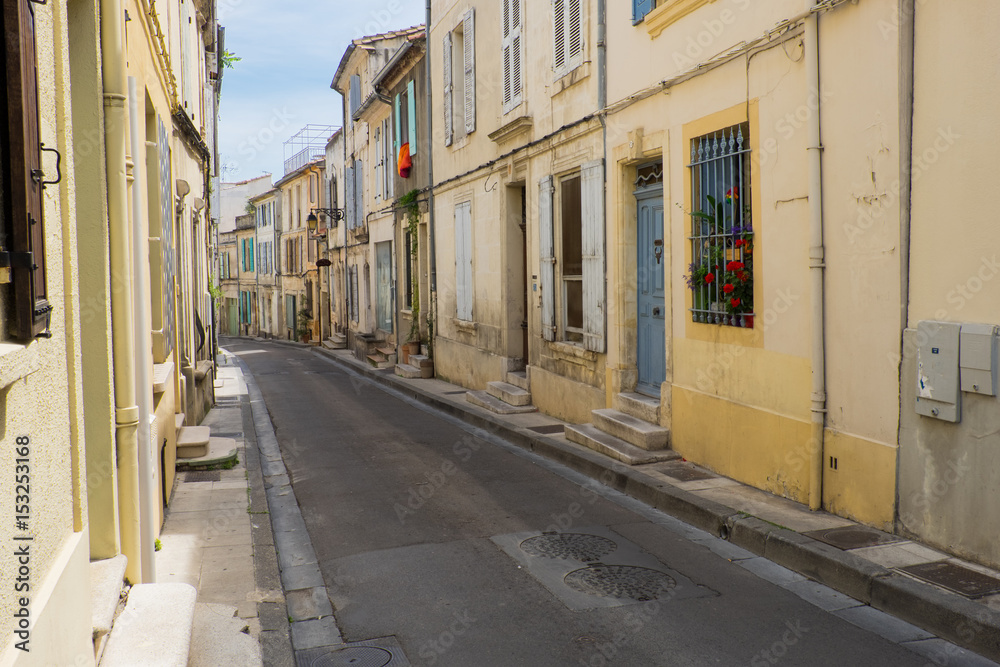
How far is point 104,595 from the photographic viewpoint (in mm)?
3635

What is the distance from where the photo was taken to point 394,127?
20.9m

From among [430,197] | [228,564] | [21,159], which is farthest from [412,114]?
[21,159]

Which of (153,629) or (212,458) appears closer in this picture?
(153,629)

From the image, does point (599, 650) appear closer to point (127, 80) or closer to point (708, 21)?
point (127, 80)

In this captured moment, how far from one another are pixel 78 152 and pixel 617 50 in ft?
22.4

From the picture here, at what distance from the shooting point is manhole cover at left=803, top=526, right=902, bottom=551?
5492 mm

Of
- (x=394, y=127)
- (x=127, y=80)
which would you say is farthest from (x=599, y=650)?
(x=394, y=127)

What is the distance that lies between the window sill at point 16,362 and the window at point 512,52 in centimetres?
1055

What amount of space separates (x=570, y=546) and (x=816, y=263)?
8.97 ft

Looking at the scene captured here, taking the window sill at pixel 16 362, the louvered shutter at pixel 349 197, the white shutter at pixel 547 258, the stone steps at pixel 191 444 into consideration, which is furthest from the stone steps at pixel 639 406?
the louvered shutter at pixel 349 197

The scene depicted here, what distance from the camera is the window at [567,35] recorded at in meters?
10.4

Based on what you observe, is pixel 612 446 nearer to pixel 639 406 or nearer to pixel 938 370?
pixel 639 406

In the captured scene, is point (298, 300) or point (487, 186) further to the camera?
point (298, 300)

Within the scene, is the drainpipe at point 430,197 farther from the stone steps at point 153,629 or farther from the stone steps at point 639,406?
the stone steps at point 153,629
